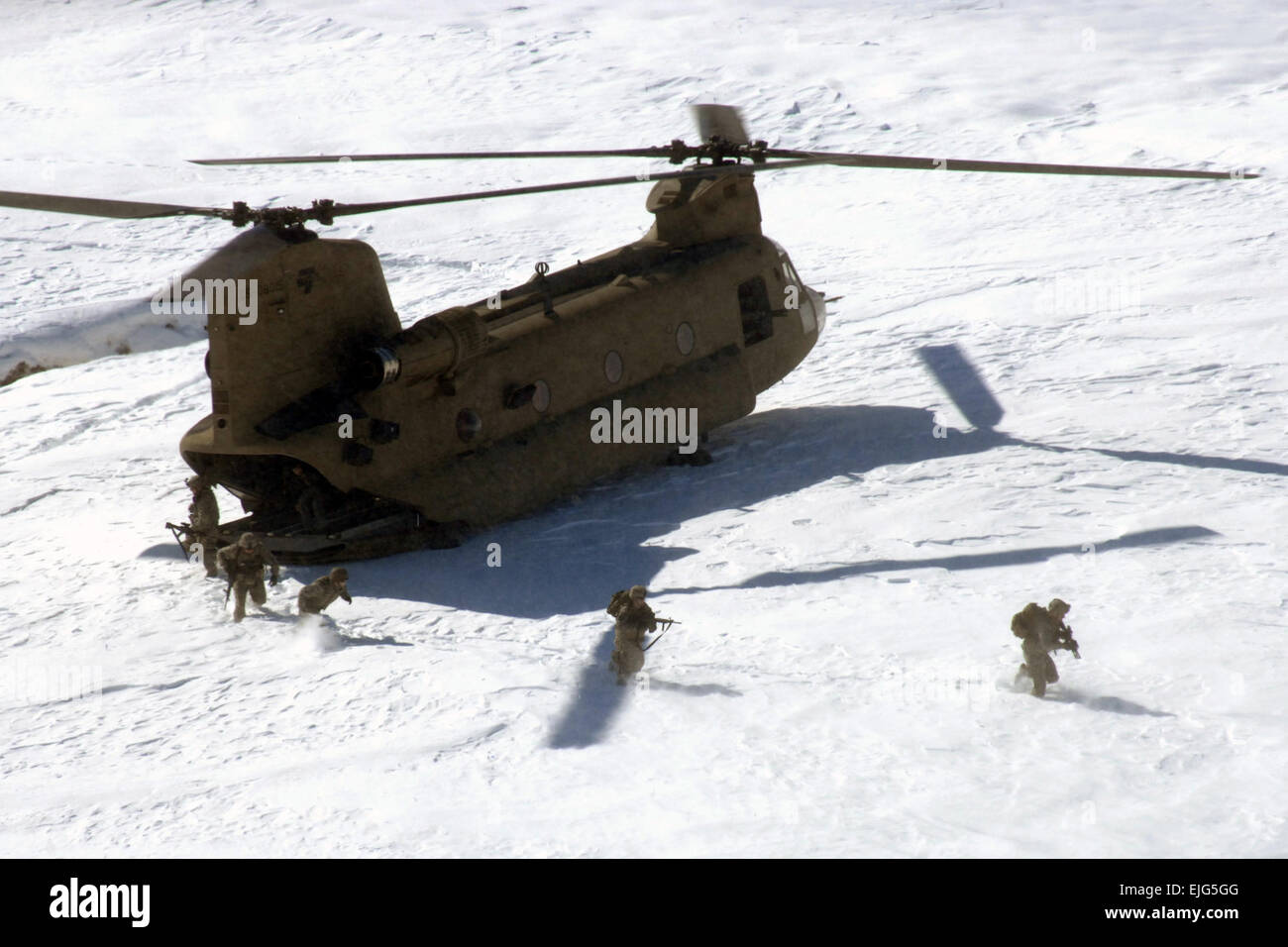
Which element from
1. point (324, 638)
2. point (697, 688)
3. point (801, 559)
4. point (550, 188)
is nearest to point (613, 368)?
point (550, 188)

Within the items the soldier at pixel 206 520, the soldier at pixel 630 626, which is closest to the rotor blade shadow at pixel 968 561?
the soldier at pixel 630 626

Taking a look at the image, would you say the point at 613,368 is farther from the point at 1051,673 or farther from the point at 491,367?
the point at 1051,673

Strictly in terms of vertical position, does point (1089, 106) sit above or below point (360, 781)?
above

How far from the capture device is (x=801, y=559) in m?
12.9

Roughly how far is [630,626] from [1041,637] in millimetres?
2920

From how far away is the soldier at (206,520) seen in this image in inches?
535

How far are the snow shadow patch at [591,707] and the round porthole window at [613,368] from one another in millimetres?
4714

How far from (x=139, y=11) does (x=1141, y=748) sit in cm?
4149

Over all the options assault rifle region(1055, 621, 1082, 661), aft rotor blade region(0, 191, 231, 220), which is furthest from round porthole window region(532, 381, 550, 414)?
assault rifle region(1055, 621, 1082, 661)

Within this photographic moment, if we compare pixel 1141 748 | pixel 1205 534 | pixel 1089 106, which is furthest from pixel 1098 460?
pixel 1089 106

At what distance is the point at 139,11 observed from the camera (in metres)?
42.8

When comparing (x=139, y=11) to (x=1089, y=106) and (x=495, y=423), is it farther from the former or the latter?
(x=495, y=423)

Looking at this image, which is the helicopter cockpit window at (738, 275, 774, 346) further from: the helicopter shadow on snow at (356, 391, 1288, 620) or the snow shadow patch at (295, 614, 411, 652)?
the snow shadow patch at (295, 614, 411, 652)

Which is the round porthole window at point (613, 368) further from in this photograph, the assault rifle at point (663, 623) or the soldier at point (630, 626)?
the soldier at point (630, 626)
